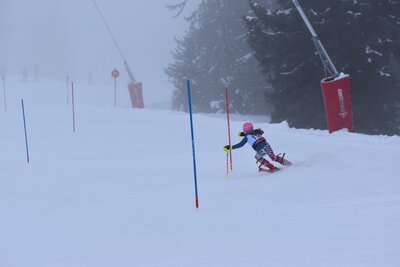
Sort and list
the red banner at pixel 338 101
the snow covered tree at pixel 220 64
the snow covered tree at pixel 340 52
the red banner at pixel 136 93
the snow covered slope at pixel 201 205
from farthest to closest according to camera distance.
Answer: the snow covered tree at pixel 220 64, the red banner at pixel 136 93, the snow covered tree at pixel 340 52, the red banner at pixel 338 101, the snow covered slope at pixel 201 205

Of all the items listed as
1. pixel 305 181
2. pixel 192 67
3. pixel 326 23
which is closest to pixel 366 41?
pixel 326 23

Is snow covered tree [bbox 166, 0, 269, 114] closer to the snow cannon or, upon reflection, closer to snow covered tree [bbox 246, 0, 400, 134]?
snow covered tree [bbox 246, 0, 400, 134]

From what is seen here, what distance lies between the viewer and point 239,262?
168 inches

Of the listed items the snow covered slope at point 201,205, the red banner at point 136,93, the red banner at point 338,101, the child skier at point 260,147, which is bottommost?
the snow covered slope at point 201,205

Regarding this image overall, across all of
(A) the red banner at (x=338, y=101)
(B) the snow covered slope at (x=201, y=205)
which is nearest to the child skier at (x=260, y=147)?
(B) the snow covered slope at (x=201, y=205)

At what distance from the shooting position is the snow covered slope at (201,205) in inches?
181

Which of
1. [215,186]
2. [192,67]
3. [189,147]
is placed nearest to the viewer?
[215,186]

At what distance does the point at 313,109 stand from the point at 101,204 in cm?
1240

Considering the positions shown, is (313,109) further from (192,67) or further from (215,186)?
Result: (192,67)

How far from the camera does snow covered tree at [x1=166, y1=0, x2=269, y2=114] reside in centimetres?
3083

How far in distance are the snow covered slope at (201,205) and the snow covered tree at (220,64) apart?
1577 centimetres

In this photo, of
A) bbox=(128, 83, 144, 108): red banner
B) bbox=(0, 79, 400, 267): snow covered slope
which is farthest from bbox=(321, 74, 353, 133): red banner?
bbox=(128, 83, 144, 108): red banner

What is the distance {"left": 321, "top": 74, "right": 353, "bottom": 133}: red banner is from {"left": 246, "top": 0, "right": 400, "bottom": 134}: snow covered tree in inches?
179

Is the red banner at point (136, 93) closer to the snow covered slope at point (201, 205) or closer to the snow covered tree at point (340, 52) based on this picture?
the snow covered tree at point (340, 52)
